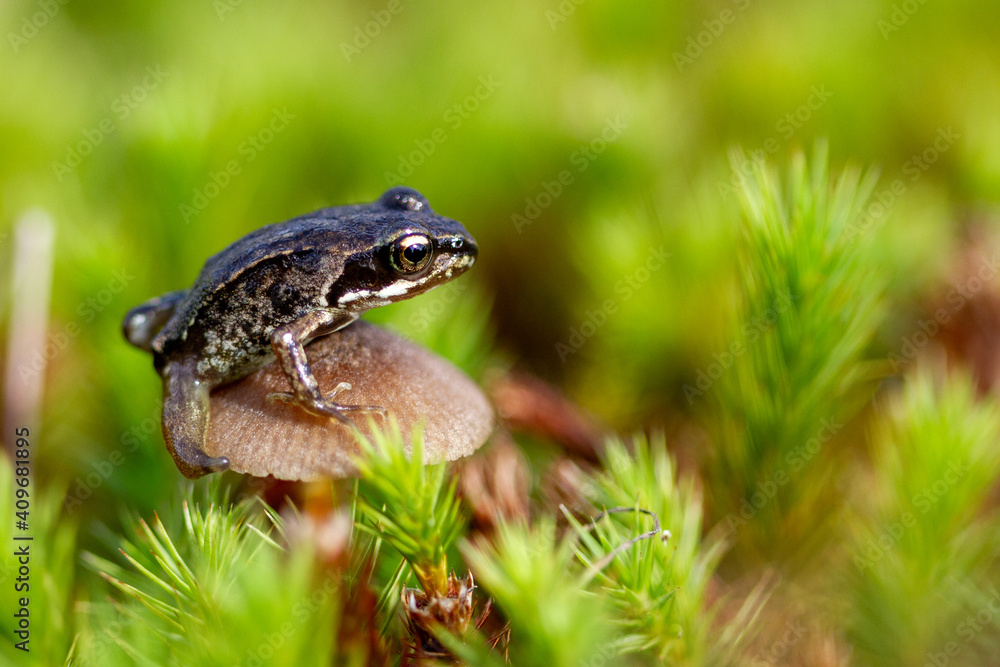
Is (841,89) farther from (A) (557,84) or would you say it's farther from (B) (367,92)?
(B) (367,92)

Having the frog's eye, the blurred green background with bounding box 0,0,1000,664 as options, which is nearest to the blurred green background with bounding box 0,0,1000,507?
the blurred green background with bounding box 0,0,1000,664

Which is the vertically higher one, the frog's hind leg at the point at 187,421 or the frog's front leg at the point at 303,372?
the frog's front leg at the point at 303,372

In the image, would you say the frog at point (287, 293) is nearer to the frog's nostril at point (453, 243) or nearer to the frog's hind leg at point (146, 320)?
the frog's nostril at point (453, 243)

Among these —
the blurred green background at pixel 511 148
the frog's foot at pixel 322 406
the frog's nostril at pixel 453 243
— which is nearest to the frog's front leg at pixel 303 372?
the frog's foot at pixel 322 406

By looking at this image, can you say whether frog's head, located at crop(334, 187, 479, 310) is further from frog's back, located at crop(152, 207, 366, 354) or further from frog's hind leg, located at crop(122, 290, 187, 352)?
frog's hind leg, located at crop(122, 290, 187, 352)

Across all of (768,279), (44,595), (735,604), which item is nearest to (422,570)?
(44,595)

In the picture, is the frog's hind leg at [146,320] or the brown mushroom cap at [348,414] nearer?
the brown mushroom cap at [348,414]
